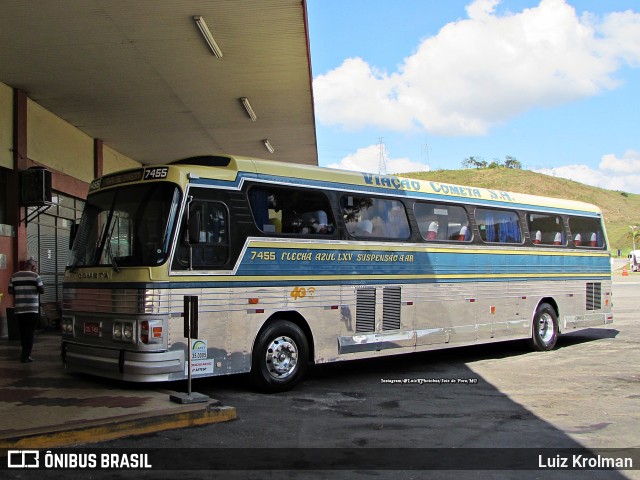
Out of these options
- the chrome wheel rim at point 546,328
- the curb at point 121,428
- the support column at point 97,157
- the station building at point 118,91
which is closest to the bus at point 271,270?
the curb at point 121,428

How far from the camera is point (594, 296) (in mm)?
15539

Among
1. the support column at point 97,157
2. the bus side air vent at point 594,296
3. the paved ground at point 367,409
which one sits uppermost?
the support column at point 97,157

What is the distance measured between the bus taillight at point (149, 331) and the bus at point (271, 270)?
0.04 ft

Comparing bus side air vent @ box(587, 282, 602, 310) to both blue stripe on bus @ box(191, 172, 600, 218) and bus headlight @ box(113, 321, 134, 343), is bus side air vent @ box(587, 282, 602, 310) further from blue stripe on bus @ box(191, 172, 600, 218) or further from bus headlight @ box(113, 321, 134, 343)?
bus headlight @ box(113, 321, 134, 343)

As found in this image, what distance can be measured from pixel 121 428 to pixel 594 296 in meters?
12.6

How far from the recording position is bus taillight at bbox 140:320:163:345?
7914mm

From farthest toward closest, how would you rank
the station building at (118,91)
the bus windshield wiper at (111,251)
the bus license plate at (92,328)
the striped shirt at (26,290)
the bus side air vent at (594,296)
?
the bus side air vent at (594,296), the station building at (118,91), the striped shirt at (26,290), the bus license plate at (92,328), the bus windshield wiper at (111,251)

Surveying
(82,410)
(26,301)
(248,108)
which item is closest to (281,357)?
(82,410)

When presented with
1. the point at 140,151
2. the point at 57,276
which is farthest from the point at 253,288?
the point at 140,151

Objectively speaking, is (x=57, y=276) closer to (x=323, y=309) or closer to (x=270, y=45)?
(x=270, y=45)

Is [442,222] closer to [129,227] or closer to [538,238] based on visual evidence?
[538,238]

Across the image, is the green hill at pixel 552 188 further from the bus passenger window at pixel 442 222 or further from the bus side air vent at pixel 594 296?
the bus passenger window at pixel 442 222

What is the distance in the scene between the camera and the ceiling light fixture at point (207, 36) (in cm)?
1135

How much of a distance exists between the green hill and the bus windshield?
10672cm
